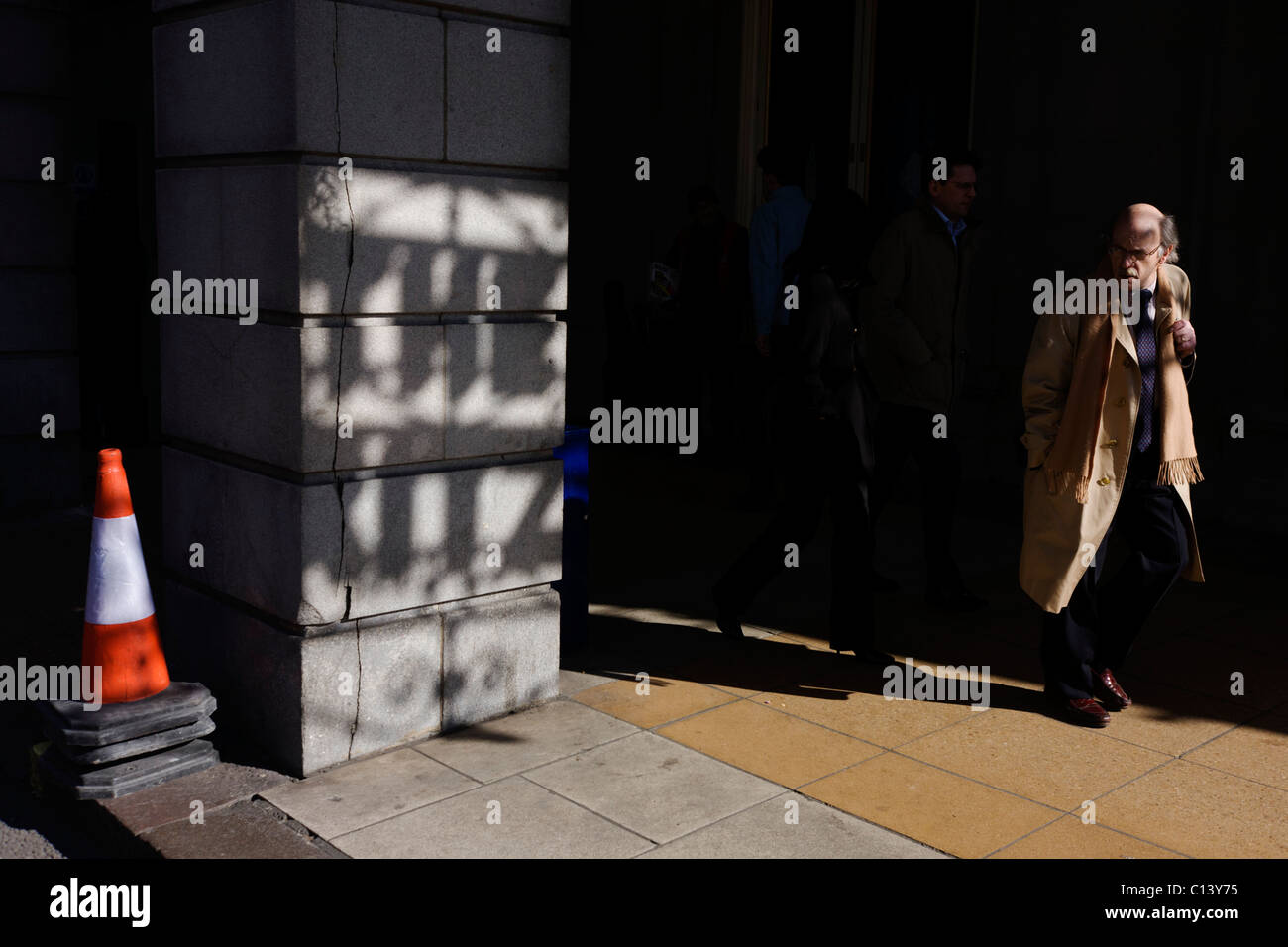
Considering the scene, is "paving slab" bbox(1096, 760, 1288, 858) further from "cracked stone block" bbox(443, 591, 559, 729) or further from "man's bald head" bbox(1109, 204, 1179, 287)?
"cracked stone block" bbox(443, 591, 559, 729)

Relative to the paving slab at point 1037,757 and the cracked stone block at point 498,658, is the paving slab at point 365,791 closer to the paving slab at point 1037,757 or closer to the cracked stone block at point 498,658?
the cracked stone block at point 498,658

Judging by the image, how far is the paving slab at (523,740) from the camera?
16.1 ft

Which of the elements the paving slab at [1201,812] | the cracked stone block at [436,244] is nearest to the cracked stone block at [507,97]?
the cracked stone block at [436,244]

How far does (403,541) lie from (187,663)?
3.86 ft

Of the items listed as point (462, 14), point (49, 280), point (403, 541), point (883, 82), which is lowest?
point (403, 541)

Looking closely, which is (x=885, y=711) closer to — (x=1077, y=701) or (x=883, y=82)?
(x=1077, y=701)

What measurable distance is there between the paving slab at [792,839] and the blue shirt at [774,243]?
497 cm

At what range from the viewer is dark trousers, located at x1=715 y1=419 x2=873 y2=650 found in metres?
5.98

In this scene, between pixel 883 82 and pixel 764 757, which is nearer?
pixel 764 757
